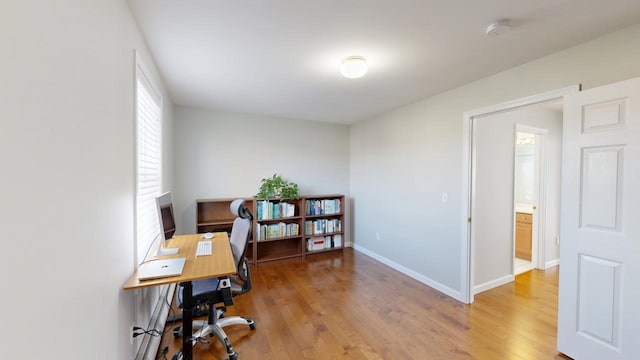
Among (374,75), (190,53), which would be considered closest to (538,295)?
(374,75)

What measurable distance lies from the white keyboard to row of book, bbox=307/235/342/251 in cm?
226

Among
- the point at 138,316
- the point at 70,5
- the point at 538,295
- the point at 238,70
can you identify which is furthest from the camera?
the point at 538,295

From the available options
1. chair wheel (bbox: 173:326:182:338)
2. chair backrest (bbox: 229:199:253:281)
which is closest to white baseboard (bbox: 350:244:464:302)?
chair backrest (bbox: 229:199:253:281)

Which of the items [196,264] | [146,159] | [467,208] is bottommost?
[196,264]

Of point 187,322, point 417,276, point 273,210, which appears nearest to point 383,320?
point 417,276

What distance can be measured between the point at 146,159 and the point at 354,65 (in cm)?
192

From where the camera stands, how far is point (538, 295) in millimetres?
2990

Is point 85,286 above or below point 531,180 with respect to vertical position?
below

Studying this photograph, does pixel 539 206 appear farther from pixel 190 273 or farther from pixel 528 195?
pixel 190 273

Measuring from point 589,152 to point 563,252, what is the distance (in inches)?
31.1

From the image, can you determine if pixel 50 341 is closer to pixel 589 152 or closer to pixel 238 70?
pixel 238 70

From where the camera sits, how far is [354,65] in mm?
2154

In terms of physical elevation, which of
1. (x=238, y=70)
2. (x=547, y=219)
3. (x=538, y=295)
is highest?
(x=238, y=70)

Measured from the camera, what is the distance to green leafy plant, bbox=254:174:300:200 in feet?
13.0
